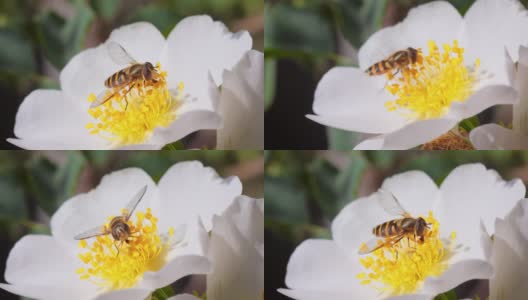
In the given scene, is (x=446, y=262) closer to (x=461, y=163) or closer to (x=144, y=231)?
(x=461, y=163)

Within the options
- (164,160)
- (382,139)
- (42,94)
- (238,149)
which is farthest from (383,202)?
(42,94)

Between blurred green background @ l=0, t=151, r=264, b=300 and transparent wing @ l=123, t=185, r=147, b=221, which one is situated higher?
blurred green background @ l=0, t=151, r=264, b=300

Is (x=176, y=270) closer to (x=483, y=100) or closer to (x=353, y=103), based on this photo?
(x=353, y=103)

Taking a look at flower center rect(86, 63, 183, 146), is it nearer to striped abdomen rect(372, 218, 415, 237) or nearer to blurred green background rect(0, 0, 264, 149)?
blurred green background rect(0, 0, 264, 149)

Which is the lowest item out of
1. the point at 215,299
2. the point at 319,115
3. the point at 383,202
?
the point at 215,299

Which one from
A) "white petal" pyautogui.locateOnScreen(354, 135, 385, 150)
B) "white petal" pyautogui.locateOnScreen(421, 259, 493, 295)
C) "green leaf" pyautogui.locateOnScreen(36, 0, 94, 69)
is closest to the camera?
"white petal" pyautogui.locateOnScreen(421, 259, 493, 295)

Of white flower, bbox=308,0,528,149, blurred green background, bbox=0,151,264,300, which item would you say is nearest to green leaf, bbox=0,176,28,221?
blurred green background, bbox=0,151,264,300

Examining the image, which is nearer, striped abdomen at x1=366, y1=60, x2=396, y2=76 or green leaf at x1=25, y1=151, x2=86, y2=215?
striped abdomen at x1=366, y1=60, x2=396, y2=76

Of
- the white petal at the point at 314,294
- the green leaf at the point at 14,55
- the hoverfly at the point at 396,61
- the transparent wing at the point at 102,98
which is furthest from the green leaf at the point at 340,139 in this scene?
the green leaf at the point at 14,55
